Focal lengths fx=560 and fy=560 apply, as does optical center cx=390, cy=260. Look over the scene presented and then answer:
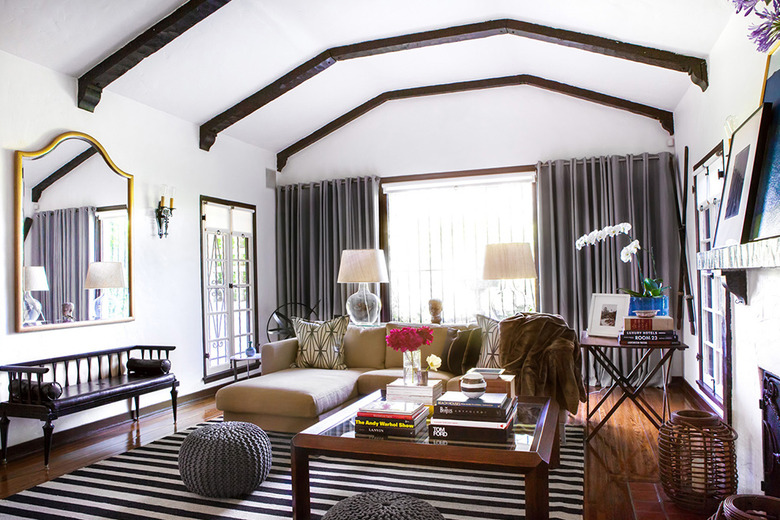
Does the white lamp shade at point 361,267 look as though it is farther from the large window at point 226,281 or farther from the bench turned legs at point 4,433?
the bench turned legs at point 4,433

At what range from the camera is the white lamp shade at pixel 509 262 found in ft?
14.3

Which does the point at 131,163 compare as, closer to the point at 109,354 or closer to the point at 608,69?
the point at 109,354

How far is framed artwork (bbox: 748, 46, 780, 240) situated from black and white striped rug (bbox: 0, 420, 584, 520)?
1.51m

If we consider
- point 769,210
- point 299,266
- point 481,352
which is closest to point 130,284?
point 299,266

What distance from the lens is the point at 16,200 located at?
3.81 metres

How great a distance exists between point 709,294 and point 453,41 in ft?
9.57

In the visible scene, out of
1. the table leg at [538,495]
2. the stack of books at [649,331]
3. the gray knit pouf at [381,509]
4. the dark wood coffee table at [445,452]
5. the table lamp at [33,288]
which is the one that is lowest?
the gray knit pouf at [381,509]

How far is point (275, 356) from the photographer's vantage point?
460cm

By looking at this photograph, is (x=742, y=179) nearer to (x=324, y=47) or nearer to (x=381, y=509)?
(x=381, y=509)

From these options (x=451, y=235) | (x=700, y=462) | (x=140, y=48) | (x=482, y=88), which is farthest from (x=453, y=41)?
(x=700, y=462)

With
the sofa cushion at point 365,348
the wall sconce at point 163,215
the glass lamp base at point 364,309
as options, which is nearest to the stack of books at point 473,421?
the sofa cushion at point 365,348

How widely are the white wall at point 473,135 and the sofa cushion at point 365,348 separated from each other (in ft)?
7.63

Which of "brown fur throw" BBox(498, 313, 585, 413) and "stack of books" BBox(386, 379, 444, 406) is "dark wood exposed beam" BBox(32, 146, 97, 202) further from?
"brown fur throw" BBox(498, 313, 585, 413)

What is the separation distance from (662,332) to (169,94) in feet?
14.1
